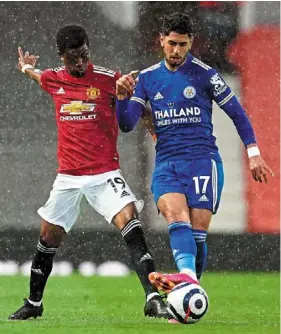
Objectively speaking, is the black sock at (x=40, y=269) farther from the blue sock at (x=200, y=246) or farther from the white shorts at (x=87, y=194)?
the blue sock at (x=200, y=246)

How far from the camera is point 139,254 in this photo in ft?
25.4

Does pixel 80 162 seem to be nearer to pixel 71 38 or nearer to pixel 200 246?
pixel 71 38

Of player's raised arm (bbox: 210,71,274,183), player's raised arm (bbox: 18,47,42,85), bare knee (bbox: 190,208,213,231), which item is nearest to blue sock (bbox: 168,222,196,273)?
bare knee (bbox: 190,208,213,231)

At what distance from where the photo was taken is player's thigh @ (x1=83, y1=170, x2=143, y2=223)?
7848 millimetres

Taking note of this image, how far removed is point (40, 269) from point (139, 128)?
4.26 m

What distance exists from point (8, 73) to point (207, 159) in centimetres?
490

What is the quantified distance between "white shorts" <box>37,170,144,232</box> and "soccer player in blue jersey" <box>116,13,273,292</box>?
30cm

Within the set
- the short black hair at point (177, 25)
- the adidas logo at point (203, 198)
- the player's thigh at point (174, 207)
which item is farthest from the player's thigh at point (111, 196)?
the short black hair at point (177, 25)

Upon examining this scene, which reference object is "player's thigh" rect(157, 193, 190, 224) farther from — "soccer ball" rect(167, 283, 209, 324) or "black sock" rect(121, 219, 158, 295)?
"soccer ball" rect(167, 283, 209, 324)

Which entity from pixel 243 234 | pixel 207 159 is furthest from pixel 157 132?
pixel 243 234

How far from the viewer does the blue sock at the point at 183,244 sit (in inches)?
289

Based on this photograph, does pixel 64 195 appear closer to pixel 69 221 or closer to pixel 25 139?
pixel 69 221

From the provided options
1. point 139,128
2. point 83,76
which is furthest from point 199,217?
point 139,128

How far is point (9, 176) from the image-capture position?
12203 mm
